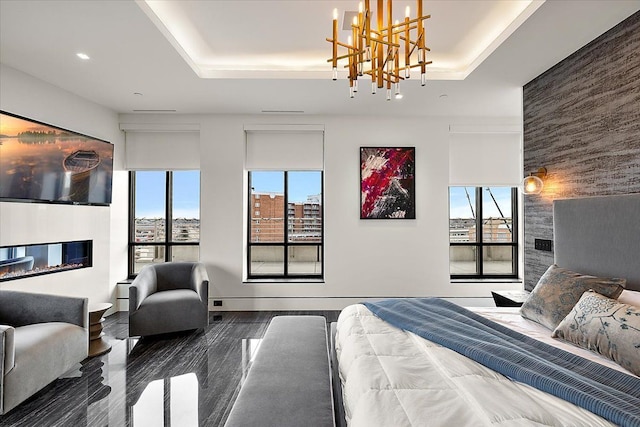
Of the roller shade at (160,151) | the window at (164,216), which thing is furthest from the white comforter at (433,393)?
the roller shade at (160,151)

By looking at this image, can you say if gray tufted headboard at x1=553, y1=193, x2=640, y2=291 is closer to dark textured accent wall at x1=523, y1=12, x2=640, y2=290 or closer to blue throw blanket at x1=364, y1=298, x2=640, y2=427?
dark textured accent wall at x1=523, y1=12, x2=640, y2=290

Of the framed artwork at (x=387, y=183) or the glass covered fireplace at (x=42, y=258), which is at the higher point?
the framed artwork at (x=387, y=183)

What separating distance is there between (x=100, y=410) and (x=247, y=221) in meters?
2.84

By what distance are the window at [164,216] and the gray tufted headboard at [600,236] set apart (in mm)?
4364

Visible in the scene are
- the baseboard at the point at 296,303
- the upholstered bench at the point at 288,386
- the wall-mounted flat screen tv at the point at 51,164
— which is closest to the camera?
the upholstered bench at the point at 288,386

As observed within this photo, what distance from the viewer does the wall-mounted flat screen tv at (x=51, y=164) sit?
9.57 feet

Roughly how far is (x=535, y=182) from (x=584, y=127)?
23.8 inches

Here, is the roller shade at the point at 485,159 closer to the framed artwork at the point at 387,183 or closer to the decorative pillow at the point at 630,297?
the framed artwork at the point at 387,183

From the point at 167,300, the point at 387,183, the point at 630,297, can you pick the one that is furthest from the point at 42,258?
the point at 630,297

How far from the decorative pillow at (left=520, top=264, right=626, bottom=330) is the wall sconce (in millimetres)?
959

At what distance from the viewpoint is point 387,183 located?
14.9ft

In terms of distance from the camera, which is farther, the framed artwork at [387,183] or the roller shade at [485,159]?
the roller shade at [485,159]

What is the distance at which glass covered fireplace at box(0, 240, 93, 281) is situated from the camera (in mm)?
3008

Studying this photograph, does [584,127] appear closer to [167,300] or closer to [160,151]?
[167,300]
